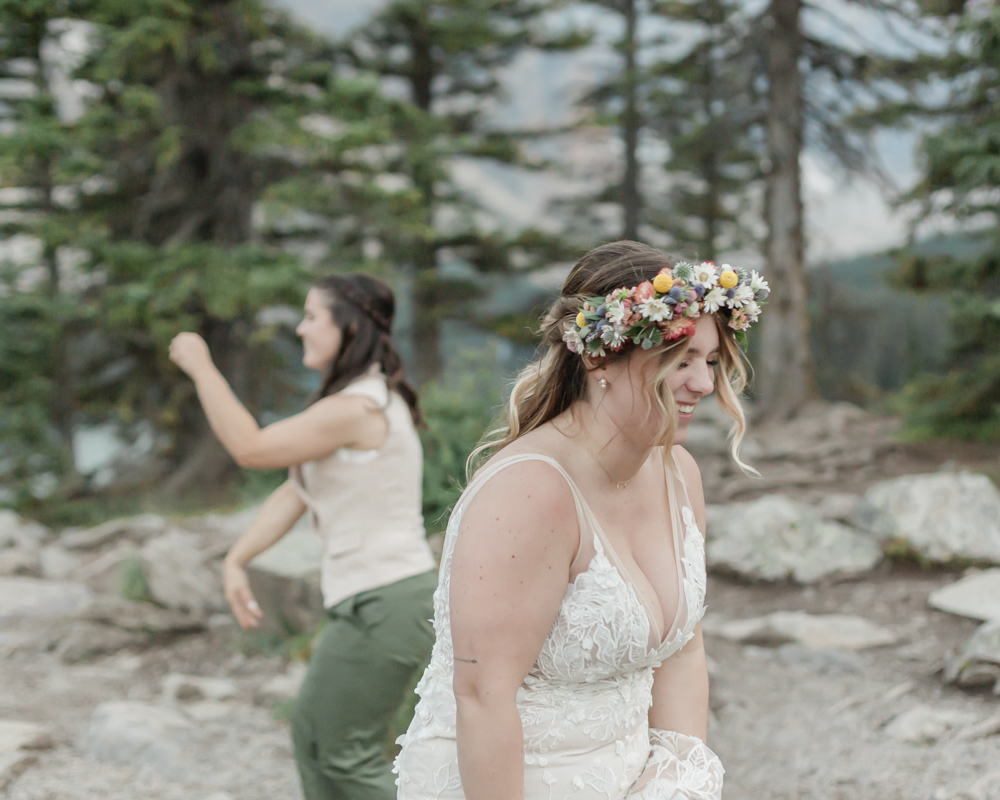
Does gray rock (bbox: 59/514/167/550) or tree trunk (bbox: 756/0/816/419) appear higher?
tree trunk (bbox: 756/0/816/419)

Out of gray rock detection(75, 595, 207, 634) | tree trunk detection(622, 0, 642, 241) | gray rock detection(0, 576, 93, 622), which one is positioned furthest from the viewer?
tree trunk detection(622, 0, 642, 241)

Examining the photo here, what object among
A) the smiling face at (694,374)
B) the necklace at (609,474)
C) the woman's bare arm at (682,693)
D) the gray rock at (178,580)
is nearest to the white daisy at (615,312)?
the smiling face at (694,374)

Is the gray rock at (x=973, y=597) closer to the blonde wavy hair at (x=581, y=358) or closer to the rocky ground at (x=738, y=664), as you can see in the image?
the rocky ground at (x=738, y=664)

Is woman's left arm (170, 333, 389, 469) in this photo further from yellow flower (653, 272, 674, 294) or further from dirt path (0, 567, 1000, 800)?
dirt path (0, 567, 1000, 800)

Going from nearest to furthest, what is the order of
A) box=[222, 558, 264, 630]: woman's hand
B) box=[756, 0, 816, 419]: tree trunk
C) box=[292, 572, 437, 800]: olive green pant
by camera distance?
box=[292, 572, 437, 800]: olive green pant → box=[222, 558, 264, 630]: woman's hand → box=[756, 0, 816, 419]: tree trunk

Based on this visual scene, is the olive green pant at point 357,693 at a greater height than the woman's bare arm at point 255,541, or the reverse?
the woman's bare arm at point 255,541

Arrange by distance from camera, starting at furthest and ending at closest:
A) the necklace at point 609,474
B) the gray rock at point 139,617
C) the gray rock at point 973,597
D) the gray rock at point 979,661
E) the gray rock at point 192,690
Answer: the gray rock at point 139,617 < the gray rock at point 973,597 < the gray rock at point 192,690 < the gray rock at point 979,661 < the necklace at point 609,474

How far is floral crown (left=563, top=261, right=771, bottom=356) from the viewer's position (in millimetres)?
1649

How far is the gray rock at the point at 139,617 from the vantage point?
644 cm

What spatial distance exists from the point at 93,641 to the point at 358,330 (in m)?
4.35

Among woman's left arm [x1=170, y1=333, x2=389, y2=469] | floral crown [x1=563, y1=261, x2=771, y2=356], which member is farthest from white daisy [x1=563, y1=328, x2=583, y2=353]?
woman's left arm [x1=170, y1=333, x2=389, y2=469]

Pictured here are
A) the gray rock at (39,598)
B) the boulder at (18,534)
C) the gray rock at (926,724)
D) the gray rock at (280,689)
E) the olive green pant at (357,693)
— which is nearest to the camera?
the olive green pant at (357,693)

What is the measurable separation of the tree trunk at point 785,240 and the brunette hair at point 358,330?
33.7 feet

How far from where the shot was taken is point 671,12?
53.0 feet
